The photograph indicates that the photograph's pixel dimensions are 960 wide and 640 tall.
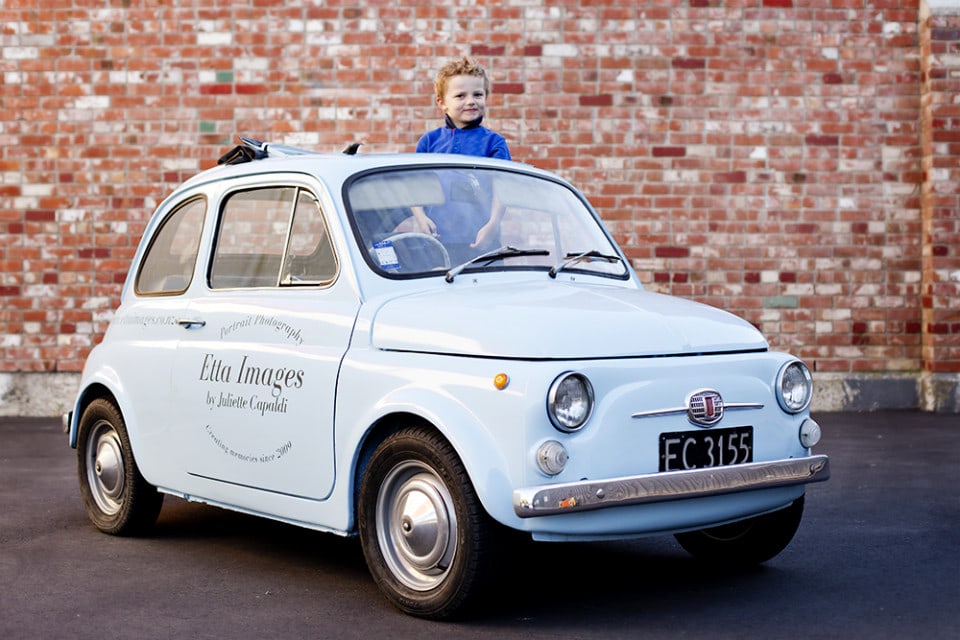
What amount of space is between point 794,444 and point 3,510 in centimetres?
439

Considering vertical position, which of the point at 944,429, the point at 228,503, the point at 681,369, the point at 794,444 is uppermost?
the point at 681,369

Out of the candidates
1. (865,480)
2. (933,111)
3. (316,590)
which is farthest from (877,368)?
(316,590)

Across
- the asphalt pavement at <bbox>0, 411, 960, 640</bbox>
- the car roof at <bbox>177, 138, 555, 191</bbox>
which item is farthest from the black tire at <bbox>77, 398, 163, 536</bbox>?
the car roof at <bbox>177, 138, 555, 191</bbox>

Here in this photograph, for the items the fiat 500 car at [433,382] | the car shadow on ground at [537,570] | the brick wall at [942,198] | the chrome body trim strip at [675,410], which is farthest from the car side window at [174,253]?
the brick wall at [942,198]

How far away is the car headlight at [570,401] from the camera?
4105 millimetres

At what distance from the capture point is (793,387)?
476 cm

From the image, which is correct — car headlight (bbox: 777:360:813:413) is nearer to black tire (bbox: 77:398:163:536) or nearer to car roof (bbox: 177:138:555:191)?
car roof (bbox: 177:138:555:191)

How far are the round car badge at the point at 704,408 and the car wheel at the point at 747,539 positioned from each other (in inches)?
27.7

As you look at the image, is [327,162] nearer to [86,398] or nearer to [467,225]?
[467,225]

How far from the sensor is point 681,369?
442 cm

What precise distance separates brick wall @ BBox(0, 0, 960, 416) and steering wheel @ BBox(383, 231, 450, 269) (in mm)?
6305

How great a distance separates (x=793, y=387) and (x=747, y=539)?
2.59ft

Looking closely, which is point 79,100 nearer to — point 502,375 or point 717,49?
point 717,49

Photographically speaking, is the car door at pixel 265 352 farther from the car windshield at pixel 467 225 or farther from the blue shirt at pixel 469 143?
the blue shirt at pixel 469 143
